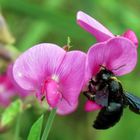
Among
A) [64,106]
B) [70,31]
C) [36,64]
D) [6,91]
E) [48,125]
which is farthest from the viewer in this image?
[70,31]

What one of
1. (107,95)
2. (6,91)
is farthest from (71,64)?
(6,91)

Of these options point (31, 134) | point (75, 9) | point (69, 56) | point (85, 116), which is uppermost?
point (69, 56)

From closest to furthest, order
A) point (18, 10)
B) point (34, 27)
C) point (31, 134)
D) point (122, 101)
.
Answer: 1. point (31, 134)
2. point (122, 101)
3. point (18, 10)
4. point (34, 27)

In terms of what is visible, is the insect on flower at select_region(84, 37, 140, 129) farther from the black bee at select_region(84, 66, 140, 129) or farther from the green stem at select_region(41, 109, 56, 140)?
the green stem at select_region(41, 109, 56, 140)

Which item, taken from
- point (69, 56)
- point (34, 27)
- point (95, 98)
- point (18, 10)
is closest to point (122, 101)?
point (95, 98)

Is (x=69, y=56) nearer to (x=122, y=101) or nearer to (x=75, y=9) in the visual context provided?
(x=122, y=101)

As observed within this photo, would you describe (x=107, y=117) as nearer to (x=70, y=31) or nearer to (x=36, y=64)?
(x=36, y=64)

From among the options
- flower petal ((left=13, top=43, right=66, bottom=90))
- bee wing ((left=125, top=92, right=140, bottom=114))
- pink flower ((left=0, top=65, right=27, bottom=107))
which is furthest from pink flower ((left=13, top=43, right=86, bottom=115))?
pink flower ((left=0, top=65, right=27, bottom=107))

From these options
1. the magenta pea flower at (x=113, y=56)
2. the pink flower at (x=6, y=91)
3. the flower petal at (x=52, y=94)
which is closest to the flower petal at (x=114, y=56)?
the magenta pea flower at (x=113, y=56)
